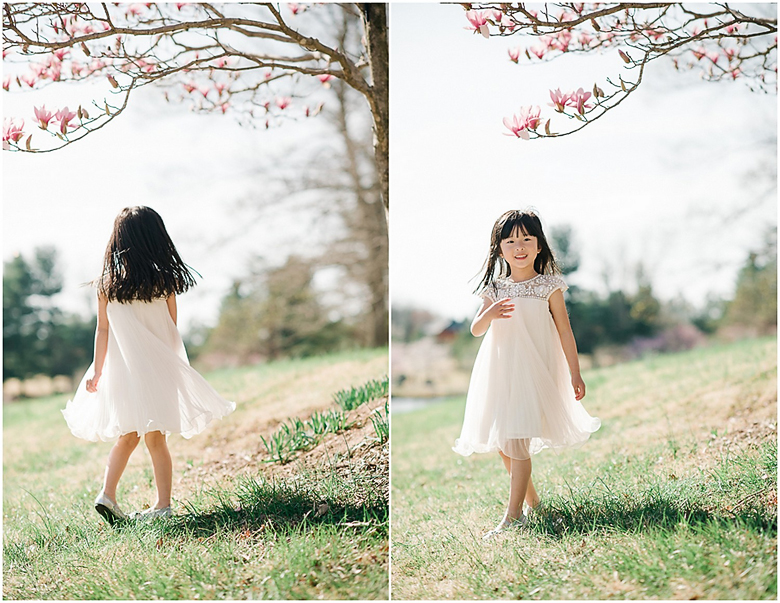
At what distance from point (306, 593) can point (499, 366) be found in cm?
→ 118

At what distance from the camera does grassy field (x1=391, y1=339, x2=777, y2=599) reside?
2262 mm

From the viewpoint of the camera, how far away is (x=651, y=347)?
10.9 m

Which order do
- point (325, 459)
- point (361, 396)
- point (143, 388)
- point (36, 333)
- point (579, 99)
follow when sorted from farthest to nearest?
point (36, 333), point (361, 396), point (325, 459), point (143, 388), point (579, 99)

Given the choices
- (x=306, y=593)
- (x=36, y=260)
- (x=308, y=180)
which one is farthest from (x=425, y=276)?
(x=36, y=260)

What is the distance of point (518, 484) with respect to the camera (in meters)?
2.73

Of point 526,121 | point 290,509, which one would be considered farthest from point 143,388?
point 526,121

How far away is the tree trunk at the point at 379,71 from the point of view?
3.32 m

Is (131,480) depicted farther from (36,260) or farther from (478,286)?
(36,260)

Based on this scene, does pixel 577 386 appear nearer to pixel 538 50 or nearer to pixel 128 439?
pixel 538 50

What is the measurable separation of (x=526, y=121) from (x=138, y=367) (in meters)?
2.00

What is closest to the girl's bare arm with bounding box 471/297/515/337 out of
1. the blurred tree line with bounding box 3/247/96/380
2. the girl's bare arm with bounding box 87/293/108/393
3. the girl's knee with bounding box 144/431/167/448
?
the girl's knee with bounding box 144/431/167/448

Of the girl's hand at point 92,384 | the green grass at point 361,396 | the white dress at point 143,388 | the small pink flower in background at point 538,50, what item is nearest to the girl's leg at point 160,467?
the white dress at point 143,388

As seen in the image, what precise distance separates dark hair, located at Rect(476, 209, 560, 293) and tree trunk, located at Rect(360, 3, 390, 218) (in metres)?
0.69

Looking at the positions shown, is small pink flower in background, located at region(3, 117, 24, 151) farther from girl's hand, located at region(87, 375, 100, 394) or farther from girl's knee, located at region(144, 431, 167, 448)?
girl's knee, located at region(144, 431, 167, 448)
